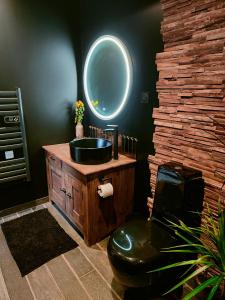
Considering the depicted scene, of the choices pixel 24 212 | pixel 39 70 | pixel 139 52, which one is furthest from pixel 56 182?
pixel 139 52

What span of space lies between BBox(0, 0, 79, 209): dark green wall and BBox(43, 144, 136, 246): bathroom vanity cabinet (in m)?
0.46

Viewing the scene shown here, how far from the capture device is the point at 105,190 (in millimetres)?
1819

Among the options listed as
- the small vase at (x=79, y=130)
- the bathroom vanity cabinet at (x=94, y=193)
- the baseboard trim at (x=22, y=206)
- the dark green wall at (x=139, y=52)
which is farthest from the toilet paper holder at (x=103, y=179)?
the baseboard trim at (x=22, y=206)

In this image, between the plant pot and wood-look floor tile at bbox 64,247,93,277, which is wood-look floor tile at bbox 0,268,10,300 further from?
the plant pot

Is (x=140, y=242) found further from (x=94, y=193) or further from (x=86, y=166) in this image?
(x=86, y=166)

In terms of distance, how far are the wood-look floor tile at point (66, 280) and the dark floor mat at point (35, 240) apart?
3.6 inches

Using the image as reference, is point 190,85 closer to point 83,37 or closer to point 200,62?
point 200,62

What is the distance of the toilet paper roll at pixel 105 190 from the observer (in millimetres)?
1814

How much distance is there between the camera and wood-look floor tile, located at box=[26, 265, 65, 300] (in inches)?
59.9

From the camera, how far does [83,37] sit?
258 centimetres

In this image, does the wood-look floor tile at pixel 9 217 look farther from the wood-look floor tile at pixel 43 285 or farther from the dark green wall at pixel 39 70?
the wood-look floor tile at pixel 43 285

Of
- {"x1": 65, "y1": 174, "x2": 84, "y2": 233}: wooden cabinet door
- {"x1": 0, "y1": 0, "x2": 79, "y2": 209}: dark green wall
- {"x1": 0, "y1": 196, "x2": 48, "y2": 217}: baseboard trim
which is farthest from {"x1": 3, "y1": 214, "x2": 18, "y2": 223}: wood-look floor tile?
{"x1": 65, "y1": 174, "x2": 84, "y2": 233}: wooden cabinet door

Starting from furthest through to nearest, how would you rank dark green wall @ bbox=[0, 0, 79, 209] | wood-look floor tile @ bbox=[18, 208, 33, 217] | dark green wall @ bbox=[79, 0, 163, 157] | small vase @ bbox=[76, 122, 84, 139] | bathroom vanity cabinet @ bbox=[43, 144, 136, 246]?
small vase @ bbox=[76, 122, 84, 139] → wood-look floor tile @ bbox=[18, 208, 33, 217] → dark green wall @ bbox=[0, 0, 79, 209] → bathroom vanity cabinet @ bbox=[43, 144, 136, 246] → dark green wall @ bbox=[79, 0, 163, 157]

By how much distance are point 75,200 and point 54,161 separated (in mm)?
552
